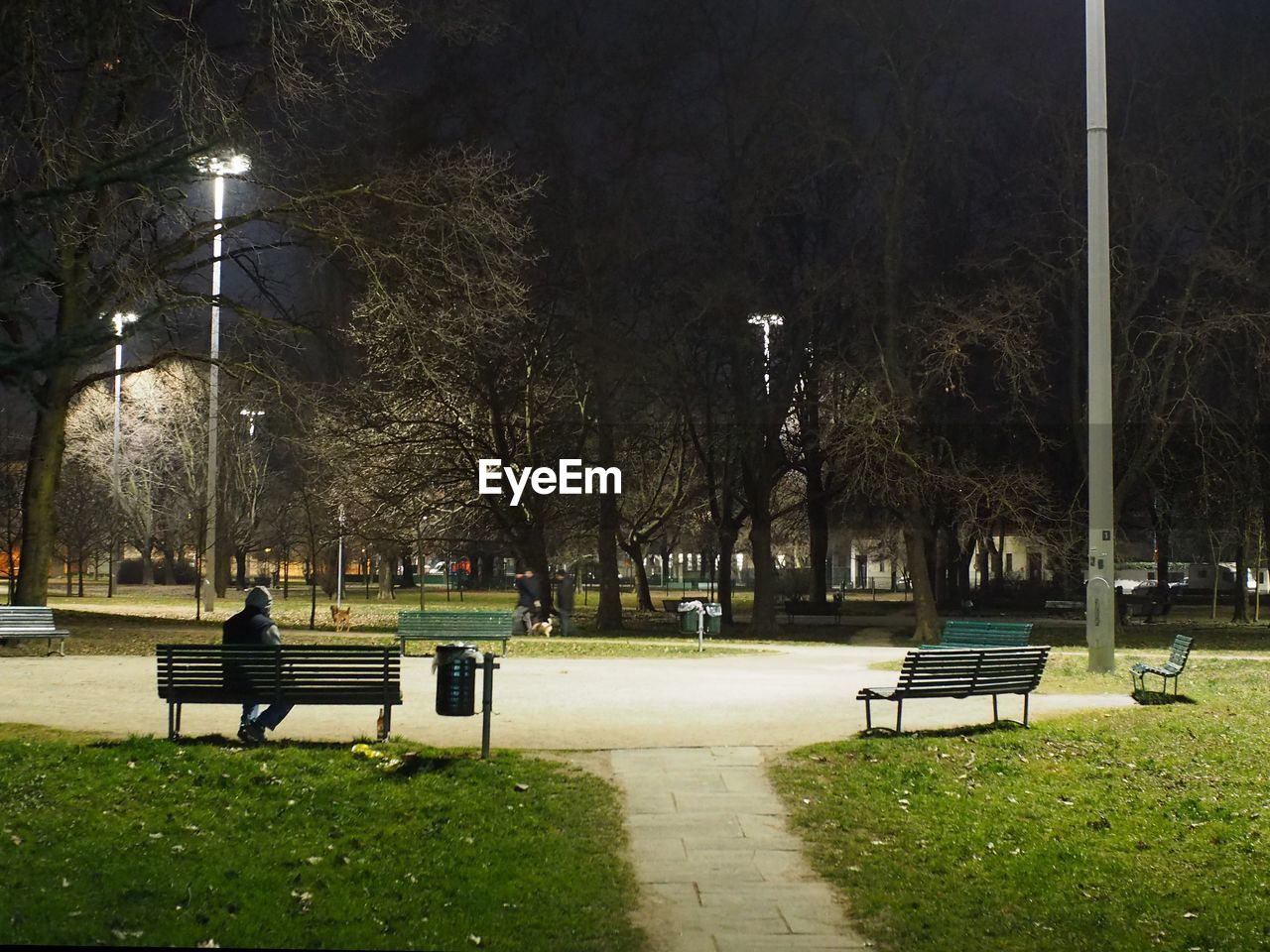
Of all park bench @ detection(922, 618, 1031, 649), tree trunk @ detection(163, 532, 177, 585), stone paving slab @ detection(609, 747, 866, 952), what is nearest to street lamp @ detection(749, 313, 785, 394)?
park bench @ detection(922, 618, 1031, 649)

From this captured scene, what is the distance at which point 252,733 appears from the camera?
12.1 meters

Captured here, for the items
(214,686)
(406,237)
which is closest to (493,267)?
(406,237)

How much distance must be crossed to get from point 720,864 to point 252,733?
5.42 meters

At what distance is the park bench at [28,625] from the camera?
22.4 meters

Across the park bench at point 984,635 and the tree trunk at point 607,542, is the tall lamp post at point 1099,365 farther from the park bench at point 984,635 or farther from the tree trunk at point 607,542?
the tree trunk at point 607,542

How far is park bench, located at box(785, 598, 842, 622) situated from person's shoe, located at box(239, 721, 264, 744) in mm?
29680

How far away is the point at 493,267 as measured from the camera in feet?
78.4

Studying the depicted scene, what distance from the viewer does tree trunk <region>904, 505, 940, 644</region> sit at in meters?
32.4

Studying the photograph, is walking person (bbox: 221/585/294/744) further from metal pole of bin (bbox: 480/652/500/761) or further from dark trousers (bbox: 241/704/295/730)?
metal pole of bin (bbox: 480/652/500/761)

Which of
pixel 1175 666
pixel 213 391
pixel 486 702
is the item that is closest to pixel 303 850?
pixel 486 702

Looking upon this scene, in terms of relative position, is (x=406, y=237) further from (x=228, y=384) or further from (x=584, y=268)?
(x=228, y=384)

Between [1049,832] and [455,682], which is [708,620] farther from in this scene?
[1049,832]

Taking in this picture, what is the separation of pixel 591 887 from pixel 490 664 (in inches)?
166

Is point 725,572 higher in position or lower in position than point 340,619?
higher
